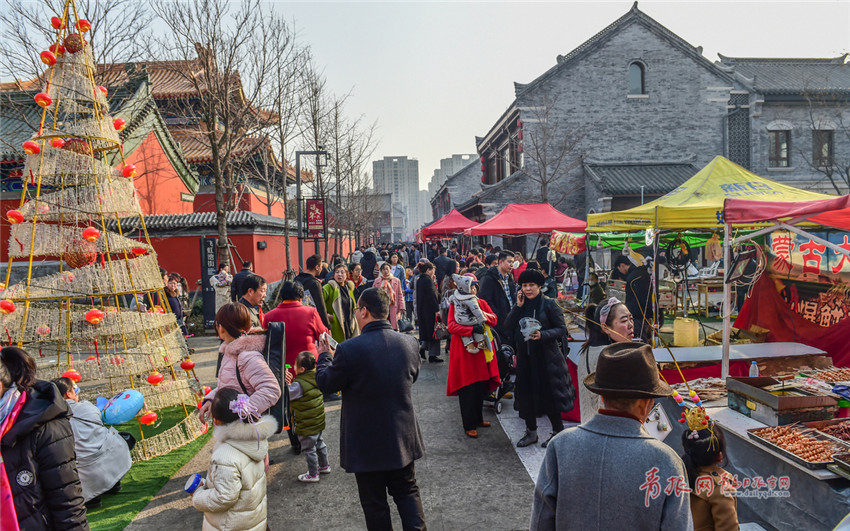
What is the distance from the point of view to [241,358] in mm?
3621

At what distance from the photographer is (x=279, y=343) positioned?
402cm

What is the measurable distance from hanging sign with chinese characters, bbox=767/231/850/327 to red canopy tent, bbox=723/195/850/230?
1.51 m

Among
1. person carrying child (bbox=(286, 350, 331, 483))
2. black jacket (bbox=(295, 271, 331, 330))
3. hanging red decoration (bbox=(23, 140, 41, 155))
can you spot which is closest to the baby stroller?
black jacket (bbox=(295, 271, 331, 330))

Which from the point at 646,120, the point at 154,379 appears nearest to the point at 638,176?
the point at 646,120

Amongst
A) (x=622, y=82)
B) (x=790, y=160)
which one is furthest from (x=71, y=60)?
(x=790, y=160)

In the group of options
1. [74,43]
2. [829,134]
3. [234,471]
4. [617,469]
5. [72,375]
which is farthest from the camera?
[829,134]

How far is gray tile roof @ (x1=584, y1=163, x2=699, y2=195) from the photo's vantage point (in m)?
21.4

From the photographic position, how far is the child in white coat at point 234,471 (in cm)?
299

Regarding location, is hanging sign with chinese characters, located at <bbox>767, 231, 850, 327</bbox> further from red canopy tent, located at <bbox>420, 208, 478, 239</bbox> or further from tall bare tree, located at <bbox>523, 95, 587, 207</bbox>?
tall bare tree, located at <bbox>523, 95, 587, 207</bbox>

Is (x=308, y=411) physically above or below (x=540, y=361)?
below

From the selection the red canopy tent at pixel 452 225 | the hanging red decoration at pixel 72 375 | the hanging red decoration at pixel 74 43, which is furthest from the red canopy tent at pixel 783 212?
the red canopy tent at pixel 452 225

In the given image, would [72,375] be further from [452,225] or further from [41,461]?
[452,225]

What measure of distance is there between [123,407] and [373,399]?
3529 mm

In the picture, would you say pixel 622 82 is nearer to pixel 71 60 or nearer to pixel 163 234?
pixel 163 234
